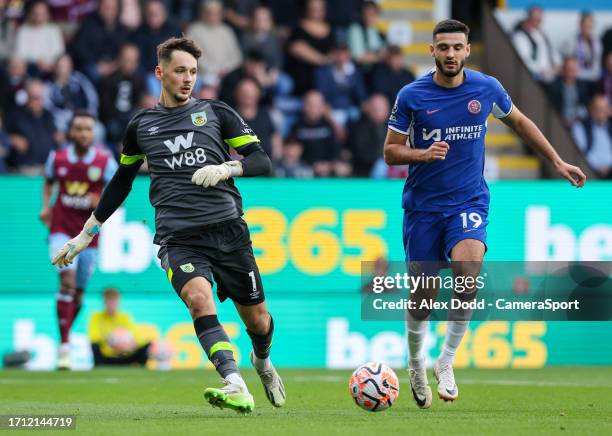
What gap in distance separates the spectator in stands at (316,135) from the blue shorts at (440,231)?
8.65 metres

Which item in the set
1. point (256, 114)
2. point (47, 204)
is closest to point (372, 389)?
point (47, 204)

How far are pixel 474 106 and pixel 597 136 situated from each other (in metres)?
11.1

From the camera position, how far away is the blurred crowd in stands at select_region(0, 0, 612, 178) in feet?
61.3

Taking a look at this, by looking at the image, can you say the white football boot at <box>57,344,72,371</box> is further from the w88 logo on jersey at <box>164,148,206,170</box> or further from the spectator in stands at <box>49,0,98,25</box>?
the w88 logo on jersey at <box>164,148,206,170</box>

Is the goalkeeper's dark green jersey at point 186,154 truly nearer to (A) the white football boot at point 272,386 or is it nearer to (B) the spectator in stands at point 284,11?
(A) the white football boot at point 272,386

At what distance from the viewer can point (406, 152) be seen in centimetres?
984

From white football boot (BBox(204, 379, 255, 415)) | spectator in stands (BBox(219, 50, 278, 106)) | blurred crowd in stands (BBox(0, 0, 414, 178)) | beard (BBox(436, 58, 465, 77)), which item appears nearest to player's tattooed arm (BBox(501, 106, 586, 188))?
beard (BBox(436, 58, 465, 77))

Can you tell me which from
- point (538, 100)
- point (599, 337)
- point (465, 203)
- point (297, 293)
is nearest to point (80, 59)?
point (297, 293)

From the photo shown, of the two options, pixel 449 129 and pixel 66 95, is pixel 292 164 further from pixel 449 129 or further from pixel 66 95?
pixel 449 129

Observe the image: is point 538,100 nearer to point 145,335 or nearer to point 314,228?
point 314,228

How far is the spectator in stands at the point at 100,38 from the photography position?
19422mm

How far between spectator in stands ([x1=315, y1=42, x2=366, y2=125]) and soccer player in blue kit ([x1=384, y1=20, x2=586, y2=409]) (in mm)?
9833

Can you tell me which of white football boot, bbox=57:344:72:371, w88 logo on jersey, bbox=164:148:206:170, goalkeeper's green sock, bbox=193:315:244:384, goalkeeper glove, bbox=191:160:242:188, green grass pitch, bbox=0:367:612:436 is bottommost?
white football boot, bbox=57:344:72:371

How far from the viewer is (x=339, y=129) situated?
19781mm
